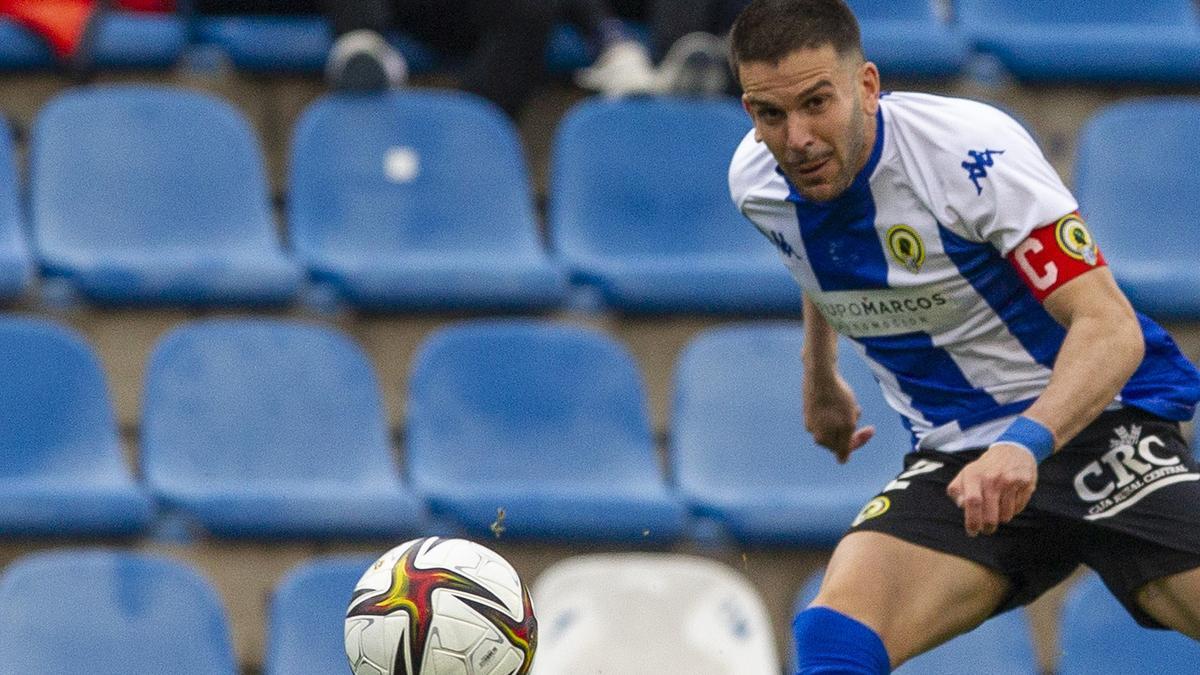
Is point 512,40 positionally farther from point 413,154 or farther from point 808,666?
point 808,666

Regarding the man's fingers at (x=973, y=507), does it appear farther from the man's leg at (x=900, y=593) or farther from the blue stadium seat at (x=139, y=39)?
the blue stadium seat at (x=139, y=39)

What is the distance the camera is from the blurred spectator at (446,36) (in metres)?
6.73

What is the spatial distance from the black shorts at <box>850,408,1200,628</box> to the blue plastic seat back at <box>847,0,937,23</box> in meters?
3.57

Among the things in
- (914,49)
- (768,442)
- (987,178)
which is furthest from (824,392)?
(914,49)

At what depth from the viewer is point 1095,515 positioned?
439 centimetres

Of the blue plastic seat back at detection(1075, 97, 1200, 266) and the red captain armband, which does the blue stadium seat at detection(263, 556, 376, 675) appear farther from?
the blue plastic seat back at detection(1075, 97, 1200, 266)

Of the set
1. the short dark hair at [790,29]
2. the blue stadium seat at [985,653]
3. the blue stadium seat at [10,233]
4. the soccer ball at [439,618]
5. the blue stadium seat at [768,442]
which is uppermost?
the short dark hair at [790,29]

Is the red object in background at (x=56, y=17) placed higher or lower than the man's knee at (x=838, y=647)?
higher

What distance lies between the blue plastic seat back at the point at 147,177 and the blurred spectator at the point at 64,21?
0.77 feet

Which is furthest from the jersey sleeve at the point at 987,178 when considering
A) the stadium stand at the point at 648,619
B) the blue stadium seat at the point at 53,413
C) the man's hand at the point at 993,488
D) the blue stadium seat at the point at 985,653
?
the blue stadium seat at the point at 53,413

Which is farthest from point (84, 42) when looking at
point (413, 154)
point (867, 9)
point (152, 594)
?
point (867, 9)

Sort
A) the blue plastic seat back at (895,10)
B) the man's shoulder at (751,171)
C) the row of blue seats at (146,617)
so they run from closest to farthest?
the man's shoulder at (751,171), the row of blue seats at (146,617), the blue plastic seat back at (895,10)

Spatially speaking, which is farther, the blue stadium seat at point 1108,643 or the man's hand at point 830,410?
the blue stadium seat at point 1108,643

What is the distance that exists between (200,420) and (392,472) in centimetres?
60
